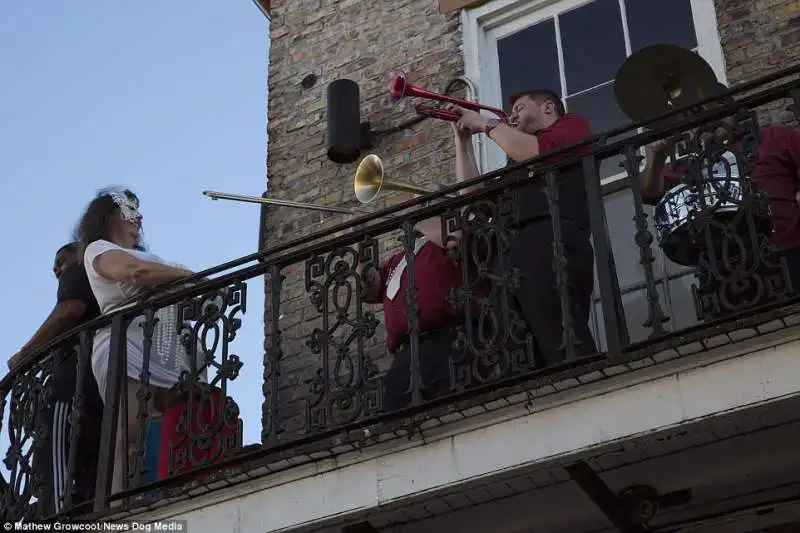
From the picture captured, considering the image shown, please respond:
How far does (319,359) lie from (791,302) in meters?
3.25

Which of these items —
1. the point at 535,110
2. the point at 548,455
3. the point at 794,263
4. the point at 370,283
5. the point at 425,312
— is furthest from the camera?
the point at 535,110

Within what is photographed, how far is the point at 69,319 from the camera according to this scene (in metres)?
7.11


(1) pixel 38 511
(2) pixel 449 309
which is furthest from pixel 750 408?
(1) pixel 38 511

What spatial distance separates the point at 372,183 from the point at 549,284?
176 centimetres

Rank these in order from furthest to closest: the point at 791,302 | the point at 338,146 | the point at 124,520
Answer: the point at 338,146 → the point at 124,520 → the point at 791,302

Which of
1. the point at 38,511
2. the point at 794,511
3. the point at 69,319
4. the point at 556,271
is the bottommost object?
the point at 794,511

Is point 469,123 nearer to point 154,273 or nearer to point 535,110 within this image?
point 535,110

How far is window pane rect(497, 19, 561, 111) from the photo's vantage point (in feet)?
26.6

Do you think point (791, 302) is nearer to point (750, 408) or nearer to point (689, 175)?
point (750, 408)

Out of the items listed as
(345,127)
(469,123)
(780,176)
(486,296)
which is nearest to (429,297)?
(486,296)

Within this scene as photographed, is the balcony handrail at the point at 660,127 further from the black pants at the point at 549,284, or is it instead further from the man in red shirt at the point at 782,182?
the black pants at the point at 549,284

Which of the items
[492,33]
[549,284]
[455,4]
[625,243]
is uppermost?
[455,4]

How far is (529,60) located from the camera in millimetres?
8273

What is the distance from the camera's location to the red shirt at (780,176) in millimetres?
5609
